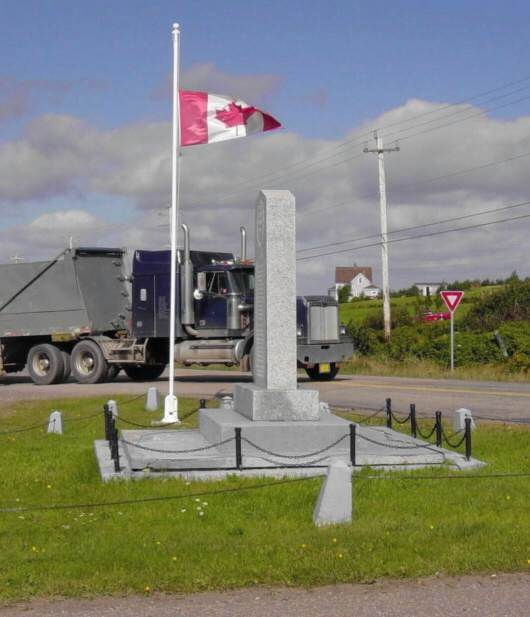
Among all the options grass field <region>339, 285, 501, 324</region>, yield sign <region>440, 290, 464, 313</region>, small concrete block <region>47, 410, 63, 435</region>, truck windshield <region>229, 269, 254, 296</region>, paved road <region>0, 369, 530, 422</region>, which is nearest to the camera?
small concrete block <region>47, 410, 63, 435</region>

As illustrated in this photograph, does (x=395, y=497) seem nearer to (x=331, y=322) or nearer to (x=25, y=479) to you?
(x=25, y=479)

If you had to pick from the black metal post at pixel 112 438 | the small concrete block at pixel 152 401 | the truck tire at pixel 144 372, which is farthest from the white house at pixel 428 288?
the black metal post at pixel 112 438

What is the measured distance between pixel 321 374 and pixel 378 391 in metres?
4.51

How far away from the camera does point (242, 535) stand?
29.5 ft

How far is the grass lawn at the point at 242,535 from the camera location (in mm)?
7676

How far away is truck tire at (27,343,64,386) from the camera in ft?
102

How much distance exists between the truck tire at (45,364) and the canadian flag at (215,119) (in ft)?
46.8

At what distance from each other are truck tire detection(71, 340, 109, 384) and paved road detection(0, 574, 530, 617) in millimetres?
23258

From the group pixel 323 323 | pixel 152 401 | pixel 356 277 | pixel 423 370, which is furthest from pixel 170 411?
pixel 356 277

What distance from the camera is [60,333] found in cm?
3075

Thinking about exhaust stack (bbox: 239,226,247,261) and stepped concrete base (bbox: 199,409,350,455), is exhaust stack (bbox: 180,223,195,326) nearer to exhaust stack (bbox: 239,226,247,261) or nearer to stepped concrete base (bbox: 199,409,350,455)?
exhaust stack (bbox: 239,226,247,261)

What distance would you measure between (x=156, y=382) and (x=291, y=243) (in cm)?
1841

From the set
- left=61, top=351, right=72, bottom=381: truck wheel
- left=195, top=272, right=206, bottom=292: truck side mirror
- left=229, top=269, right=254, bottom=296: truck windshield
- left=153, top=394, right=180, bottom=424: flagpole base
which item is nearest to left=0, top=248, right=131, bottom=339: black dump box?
left=61, top=351, right=72, bottom=381: truck wheel

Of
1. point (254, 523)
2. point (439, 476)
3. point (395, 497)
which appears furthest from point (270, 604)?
point (439, 476)
